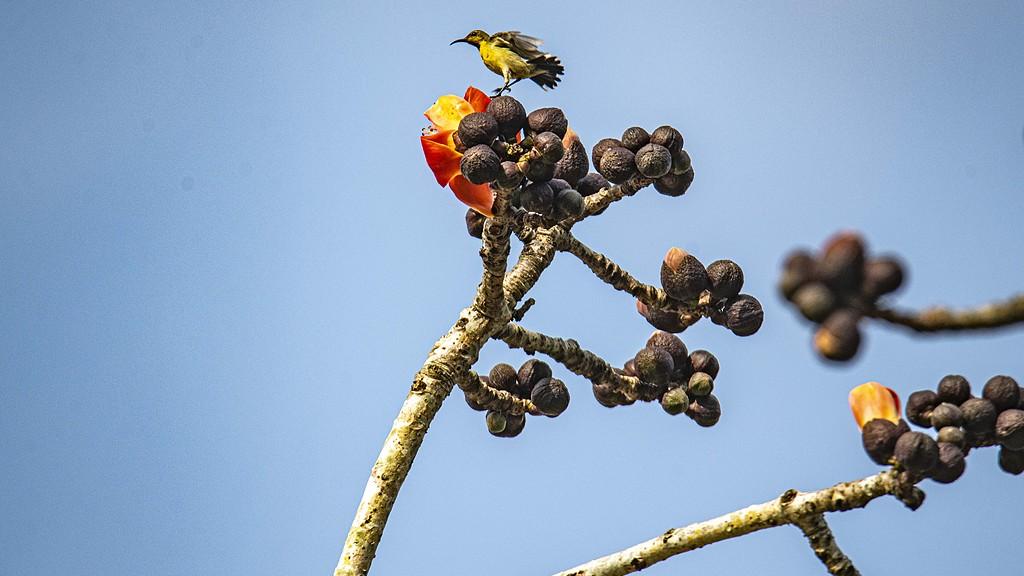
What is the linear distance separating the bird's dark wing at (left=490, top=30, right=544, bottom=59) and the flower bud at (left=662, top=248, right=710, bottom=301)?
1.11 m

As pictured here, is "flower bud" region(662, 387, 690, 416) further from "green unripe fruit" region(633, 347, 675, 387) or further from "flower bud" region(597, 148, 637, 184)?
"flower bud" region(597, 148, 637, 184)

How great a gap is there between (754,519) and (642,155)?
4.06 ft

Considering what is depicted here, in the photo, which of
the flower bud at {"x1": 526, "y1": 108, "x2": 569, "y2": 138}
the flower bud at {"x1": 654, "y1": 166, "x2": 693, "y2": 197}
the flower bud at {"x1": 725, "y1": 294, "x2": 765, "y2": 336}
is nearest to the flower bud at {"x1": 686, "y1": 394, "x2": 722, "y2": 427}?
the flower bud at {"x1": 725, "y1": 294, "x2": 765, "y2": 336}

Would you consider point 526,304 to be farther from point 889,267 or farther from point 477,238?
point 889,267

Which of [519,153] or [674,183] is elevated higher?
→ [674,183]

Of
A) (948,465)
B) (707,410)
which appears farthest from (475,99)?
(948,465)

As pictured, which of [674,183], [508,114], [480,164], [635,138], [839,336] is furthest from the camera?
[674,183]

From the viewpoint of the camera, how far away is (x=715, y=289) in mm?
3615

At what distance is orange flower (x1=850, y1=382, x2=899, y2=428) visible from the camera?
2.82 metres

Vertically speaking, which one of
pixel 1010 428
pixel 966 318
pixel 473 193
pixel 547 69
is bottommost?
pixel 966 318

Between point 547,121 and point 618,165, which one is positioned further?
point 618,165

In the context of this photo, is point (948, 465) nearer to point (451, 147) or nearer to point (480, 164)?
point (480, 164)

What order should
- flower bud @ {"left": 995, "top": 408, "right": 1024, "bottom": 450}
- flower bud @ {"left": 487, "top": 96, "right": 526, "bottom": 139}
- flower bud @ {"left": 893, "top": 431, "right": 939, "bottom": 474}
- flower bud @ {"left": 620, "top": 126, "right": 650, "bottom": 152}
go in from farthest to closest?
flower bud @ {"left": 620, "top": 126, "right": 650, "bottom": 152} → flower bud @ {"left": 487, "top": 96, "right": 526, "bottom": 139} → flower bud @ {"left": 995, "top": 408, "right": 1024, "bottom": 450} → flower bud @ {"left": 893, "top": 431, "right": 939, "bottom": 474}

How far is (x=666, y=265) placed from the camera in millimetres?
3635
